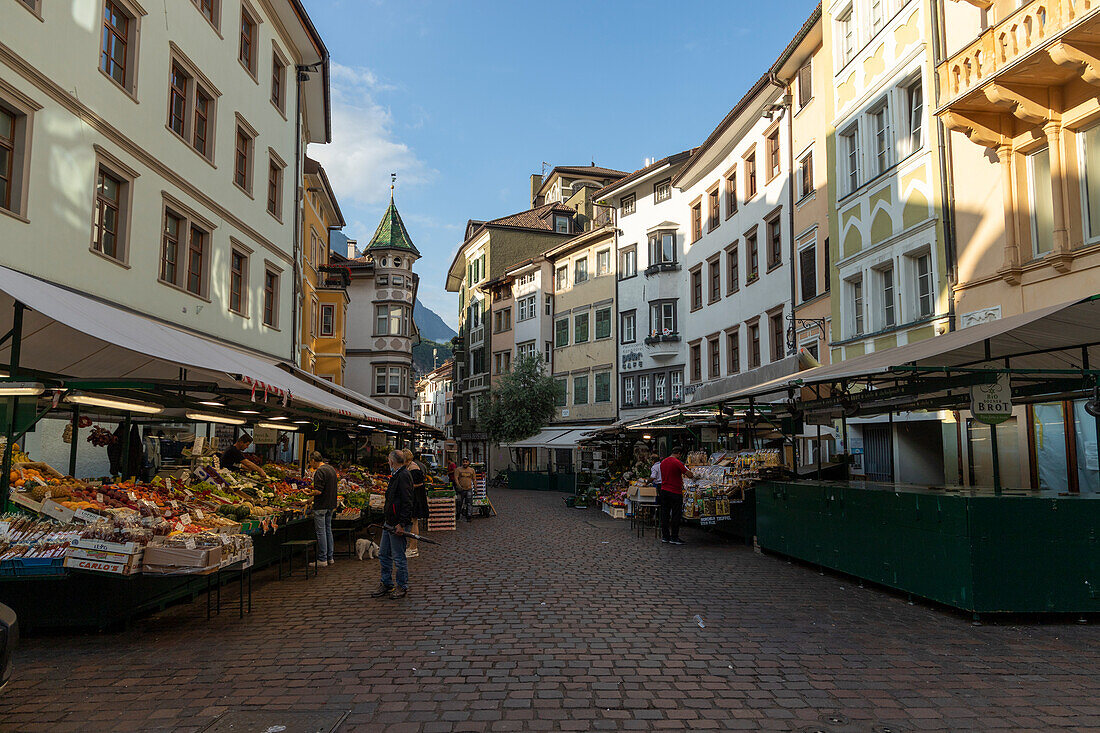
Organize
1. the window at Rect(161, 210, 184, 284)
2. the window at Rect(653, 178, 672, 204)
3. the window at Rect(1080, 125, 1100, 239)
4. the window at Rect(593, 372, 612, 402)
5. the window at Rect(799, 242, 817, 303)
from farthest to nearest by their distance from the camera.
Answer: the window at Rect(593, 372, 612, 402) → the window at Rect(653, 178, 672, 204) → the window at Rect(799, 242, 817, 303) → the window at Rect(161, 210, 184, 284) → the window at Rect(1080, 125, 1100, 239)

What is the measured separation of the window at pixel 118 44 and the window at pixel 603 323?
29.9 meters

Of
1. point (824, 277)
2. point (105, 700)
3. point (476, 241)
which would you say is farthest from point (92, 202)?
point (476, 241)

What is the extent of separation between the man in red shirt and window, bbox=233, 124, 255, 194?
13.0 metres

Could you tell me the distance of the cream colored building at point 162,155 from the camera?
Result: 1210 centimetres

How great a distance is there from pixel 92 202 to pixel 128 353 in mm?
5170

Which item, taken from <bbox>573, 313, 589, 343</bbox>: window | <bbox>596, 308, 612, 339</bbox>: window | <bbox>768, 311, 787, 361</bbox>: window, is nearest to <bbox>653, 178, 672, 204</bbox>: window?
<bbox>596, 308, 612, 339</bbox>: window

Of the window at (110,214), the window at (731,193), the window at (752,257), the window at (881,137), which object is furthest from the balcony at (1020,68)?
the window at (110,214)

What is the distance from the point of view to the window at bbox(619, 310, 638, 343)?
39.7 m

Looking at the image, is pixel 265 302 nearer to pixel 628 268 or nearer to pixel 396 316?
pixel 628 268

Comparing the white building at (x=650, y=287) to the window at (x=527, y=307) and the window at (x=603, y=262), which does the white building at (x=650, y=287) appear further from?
the window at (x=527, y=307)

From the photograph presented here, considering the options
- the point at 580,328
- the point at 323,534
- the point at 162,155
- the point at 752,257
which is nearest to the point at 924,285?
the point at 752,257

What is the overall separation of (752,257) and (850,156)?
299 inches

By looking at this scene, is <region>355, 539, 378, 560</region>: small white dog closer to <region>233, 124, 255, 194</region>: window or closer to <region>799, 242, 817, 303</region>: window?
<region>233, 124, 255, 194</region>: window

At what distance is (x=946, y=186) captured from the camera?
1589cm
